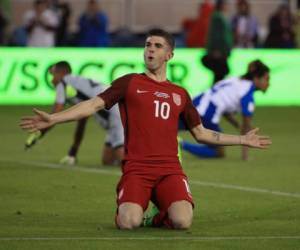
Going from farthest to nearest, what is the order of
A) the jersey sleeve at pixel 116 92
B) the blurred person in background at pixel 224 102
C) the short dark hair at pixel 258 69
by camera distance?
the blurred person in background at pixel 224 102, the short dark hair at pixel 258 69, the jersey sleeve at pixel 116 92

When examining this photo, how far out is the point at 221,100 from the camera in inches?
790

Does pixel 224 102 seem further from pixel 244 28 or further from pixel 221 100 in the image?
pixel 244 28

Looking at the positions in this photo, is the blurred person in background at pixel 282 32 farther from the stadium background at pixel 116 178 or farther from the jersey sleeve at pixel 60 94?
the jersey sleeve at pixel 60 94

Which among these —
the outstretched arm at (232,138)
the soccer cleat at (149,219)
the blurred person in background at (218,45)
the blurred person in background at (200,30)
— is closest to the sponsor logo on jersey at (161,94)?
the outstretched arm at (232,138)

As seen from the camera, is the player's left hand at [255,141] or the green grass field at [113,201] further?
the player's left hand at [255,141]

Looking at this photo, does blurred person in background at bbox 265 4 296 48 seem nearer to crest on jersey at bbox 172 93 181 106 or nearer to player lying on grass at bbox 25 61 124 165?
player lying on grass at bbox 25 61 124 165

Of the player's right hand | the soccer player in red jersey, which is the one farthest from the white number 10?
the player's right hand

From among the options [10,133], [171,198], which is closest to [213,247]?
[171,198]

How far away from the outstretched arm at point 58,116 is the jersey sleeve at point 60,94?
5488 mm

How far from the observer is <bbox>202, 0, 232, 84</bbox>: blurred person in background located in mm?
26656

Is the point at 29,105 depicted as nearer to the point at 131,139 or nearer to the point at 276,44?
the point at 276,44

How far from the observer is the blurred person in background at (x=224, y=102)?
1942 cm

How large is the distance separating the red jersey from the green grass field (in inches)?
28.0

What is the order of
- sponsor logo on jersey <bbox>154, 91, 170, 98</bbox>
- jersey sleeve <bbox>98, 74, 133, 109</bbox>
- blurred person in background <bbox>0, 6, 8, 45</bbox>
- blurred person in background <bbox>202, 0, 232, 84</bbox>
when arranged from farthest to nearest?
1. blurred person in background <bbox>0, 6, 8, 45</bbox>
2. blurred person in background <bbox>202, 0, 232, 84</bbox>
3. sponsor logo on jersey <bbox>154, 91, 170, 98</bbox>
4. jersey sleeve <bbox>98, 74, 133, 109</bbox>
